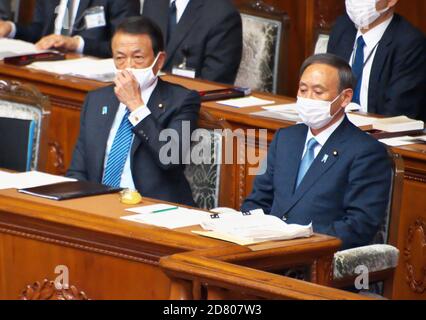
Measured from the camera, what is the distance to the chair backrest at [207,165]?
4926 mm

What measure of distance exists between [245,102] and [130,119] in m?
Result: 1.34

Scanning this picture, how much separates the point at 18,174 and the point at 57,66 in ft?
7.21

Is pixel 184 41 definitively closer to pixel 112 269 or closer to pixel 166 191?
pixel 166 191

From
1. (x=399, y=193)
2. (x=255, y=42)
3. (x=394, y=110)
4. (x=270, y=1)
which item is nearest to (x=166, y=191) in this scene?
(x=399, y=193)

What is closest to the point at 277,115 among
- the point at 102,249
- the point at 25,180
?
the point at 25,180

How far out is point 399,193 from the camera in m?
4.52

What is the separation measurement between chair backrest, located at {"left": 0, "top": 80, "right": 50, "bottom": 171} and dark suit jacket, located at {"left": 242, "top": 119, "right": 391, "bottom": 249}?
0.93 m

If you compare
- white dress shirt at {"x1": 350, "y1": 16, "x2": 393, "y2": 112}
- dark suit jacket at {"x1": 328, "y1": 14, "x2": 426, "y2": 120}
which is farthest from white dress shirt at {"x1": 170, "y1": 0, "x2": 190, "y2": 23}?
dark suit jacket at {"x1": 328, "y1": 14, "x2": 426, "y2": 120}

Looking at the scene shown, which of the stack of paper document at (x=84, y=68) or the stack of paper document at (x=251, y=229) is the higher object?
the stack of paper document at (x=84, y=68)

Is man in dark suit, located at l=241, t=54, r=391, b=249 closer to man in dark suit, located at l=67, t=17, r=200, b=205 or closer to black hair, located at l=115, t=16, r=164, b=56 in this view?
man in dark suit, located at l=67, t=17, r=200, b=205

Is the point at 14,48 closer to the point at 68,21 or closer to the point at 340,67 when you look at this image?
the point at 68,21

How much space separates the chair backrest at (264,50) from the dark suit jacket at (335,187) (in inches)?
106

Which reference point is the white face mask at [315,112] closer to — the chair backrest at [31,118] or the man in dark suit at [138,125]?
the man in dark suit at [138,125]

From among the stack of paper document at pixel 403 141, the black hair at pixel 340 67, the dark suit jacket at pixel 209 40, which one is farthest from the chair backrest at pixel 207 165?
the dark suit jacket at pixel 209 40
